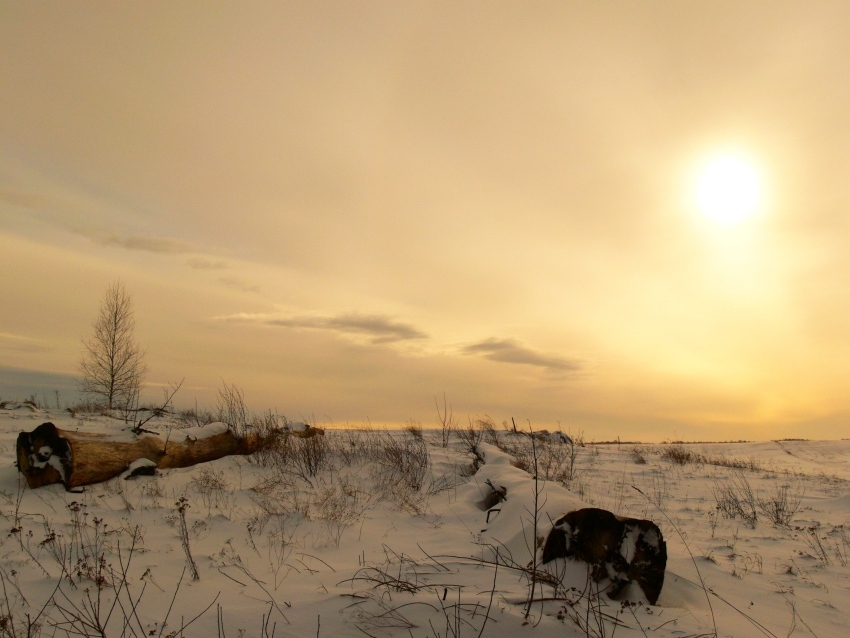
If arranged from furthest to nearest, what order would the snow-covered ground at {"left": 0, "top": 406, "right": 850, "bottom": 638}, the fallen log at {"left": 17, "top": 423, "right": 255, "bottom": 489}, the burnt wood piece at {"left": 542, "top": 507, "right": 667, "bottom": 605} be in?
the fallen log at {"left": 17, "top": 423, "right": 255, "bottom": 489} < the burnt wood piece at {"left": 542, "top": 507, "right": 667, "bottom": 605} < the snow-covered ground at {"left": 0, "top": 406, "right": 850, "bottom": 638}

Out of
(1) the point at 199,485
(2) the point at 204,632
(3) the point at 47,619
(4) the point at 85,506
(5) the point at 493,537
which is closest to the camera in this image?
(2) the point at 204,632

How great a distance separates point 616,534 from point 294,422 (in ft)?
30.8

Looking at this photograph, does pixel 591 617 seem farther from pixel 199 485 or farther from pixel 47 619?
pixel 199 485

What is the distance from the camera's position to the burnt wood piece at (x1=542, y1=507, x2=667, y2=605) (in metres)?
3.70

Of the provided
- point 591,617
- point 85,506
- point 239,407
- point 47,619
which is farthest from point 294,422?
point 591,617

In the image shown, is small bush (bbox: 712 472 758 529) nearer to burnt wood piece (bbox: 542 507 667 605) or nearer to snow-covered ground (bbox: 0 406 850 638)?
snow-covered ground (bbox: 0 406 850 638)

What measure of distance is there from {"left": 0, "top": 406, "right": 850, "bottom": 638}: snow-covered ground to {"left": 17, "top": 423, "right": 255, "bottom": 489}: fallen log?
0.20 metres

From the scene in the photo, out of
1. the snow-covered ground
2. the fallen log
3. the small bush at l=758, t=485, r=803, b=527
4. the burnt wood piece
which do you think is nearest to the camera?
the snow-covered ground

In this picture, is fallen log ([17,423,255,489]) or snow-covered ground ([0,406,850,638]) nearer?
snow-covered ground ([0,406,850,638])

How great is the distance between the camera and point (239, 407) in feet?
36.6

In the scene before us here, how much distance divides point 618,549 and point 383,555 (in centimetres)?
211

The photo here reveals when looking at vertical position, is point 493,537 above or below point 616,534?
below

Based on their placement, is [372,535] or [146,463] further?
[146,463]

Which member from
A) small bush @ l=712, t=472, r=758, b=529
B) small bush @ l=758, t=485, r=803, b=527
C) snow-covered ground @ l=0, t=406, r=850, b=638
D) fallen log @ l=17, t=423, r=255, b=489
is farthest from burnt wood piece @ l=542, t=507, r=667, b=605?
fallen log @ l=17, t=423, r=255, b=489
